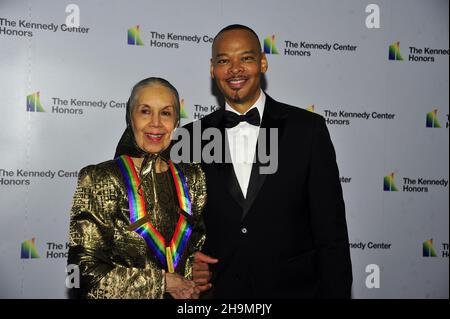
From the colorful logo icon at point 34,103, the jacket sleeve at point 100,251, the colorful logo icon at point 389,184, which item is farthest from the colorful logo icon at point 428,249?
the colorful logo icon at point 34,103

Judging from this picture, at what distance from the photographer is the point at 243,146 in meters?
2.38

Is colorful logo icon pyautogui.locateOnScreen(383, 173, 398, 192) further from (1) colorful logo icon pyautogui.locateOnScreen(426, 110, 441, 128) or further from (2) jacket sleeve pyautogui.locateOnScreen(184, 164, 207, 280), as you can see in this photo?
(2) jacket sleeve pyautogui.locateOnScreen(184, 164, 207, 280)

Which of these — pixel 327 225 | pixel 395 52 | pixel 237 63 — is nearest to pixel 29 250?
pixel 237 63

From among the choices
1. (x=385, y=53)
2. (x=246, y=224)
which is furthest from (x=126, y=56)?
(x=385, y=53)

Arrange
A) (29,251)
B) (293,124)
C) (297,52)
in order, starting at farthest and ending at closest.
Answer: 1. (297,52)
2. (29,251)
3. (293,124)

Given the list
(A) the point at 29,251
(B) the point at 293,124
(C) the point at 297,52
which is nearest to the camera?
(B) the point at 293,124

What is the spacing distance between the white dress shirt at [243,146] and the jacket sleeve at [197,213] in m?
0.22

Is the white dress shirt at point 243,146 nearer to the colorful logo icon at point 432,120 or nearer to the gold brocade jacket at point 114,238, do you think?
the gold brocade jacket at point 114,238

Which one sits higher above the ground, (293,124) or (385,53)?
(385,53)

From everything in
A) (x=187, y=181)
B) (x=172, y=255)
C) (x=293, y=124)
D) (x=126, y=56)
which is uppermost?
(x=126, y=56)
